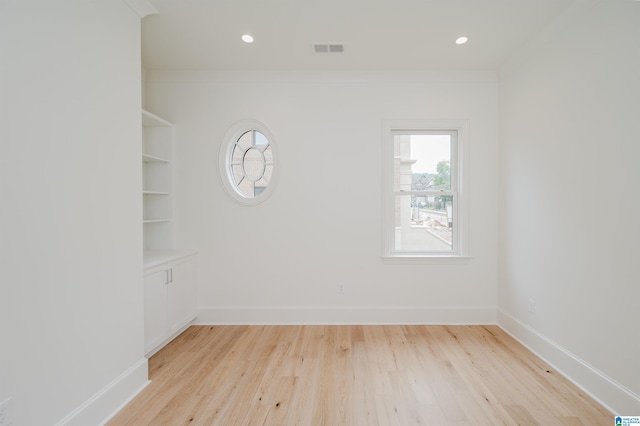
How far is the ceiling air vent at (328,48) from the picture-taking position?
8.29ft

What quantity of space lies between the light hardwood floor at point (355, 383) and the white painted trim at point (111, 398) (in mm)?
72

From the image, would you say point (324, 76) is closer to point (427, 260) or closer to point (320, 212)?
point (320, 212)

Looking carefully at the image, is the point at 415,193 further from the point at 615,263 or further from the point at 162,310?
the point at 162,310

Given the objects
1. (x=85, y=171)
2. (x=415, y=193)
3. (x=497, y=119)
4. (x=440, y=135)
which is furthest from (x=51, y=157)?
(x=497, y=119)

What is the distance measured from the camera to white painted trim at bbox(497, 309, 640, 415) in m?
1.69

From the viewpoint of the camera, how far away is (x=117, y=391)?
179cm

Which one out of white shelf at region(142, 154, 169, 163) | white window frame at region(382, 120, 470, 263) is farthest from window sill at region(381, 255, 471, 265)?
white shelf at region(142, 154, 169, 163)

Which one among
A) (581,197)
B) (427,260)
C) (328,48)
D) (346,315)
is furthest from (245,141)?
(581,197)

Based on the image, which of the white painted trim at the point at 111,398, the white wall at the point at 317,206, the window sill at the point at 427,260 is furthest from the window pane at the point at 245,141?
the white painted trim at the point at 111,398

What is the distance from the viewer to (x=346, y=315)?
121 inches

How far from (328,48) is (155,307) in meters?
2.86

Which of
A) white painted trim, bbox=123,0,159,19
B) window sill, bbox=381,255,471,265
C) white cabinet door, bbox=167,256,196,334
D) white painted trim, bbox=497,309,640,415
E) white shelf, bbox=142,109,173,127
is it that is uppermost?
white painted trim, bbox=123,0,159,19

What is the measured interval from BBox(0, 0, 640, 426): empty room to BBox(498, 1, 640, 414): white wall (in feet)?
0.05

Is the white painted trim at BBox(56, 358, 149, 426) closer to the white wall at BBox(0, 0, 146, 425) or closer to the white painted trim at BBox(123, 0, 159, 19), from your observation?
the white wall at BBox(0, 0, 146, 425)
